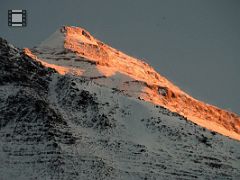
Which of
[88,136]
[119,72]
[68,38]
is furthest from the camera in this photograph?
[68,38]

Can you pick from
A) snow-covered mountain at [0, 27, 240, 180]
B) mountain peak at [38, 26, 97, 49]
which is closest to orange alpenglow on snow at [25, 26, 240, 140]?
mountain peak at [38, 26, 97, 49]

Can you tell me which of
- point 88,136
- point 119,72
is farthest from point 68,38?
point 88,136

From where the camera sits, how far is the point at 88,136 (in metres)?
71.8

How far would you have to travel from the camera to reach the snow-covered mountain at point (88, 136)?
64.7 metres

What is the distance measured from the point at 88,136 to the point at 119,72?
52217 mm

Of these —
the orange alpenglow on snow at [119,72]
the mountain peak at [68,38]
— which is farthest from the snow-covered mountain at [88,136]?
the mountain peak at [68,38]

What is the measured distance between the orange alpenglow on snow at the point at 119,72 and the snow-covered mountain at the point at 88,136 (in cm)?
2085

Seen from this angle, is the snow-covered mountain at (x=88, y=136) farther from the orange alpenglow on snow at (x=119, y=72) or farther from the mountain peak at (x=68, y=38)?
the mountain peak at (x=68, y=38)

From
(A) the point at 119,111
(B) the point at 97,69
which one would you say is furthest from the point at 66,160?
(B) the point at 97,69

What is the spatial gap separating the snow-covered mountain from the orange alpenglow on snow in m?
20.9

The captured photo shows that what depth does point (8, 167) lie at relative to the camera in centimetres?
6331

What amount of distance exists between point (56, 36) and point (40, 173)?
90331 mm

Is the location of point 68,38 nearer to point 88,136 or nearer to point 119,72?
point 119,72

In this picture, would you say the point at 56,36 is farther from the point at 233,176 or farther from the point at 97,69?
the point at 233,176
